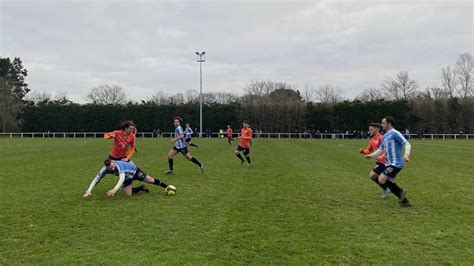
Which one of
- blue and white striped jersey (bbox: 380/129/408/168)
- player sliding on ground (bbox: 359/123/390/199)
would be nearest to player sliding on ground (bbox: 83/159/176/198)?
player sliding on ground (bbox: 359/123/390/199)

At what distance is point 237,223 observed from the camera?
271 inches

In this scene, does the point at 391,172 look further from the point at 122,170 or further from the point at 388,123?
the point at 122,170

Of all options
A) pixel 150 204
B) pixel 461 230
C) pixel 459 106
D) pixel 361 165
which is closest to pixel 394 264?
pixel 461 230

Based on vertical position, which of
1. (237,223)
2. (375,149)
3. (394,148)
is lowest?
(237,223)

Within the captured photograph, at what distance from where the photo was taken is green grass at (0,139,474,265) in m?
5.30

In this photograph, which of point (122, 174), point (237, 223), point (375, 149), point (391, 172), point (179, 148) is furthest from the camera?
point (179, 148)

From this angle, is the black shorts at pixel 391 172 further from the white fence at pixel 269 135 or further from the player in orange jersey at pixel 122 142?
the white fence at pixel 269 135

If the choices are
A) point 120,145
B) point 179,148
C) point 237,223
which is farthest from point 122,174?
point 179,148

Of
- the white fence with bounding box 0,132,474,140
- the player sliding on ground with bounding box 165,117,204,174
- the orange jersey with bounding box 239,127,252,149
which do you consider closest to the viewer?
the player sliding on ground with bounding box 165,117,204,174

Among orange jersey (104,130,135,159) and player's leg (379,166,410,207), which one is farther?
orange jersey (104,130,135,159)

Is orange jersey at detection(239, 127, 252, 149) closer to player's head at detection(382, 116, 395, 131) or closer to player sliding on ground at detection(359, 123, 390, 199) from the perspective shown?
player sliding on ground at detection(359, 123, 390, 199)

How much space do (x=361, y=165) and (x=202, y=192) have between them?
9.41 metres

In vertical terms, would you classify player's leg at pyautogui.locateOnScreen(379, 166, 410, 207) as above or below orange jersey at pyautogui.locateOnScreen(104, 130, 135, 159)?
below

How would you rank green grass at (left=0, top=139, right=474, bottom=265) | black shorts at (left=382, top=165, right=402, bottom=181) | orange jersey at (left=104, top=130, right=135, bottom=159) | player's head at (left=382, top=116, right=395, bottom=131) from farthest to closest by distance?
orange jersey at (left=104, top=130, right=135, bottom=159) → player's head at (left=382, top=116, right=395, bottom=131) → black shorts at (left=382, top=165, right=402, bottom=181) → green grass at (left=0, top=139, right=474, bottom=265)
